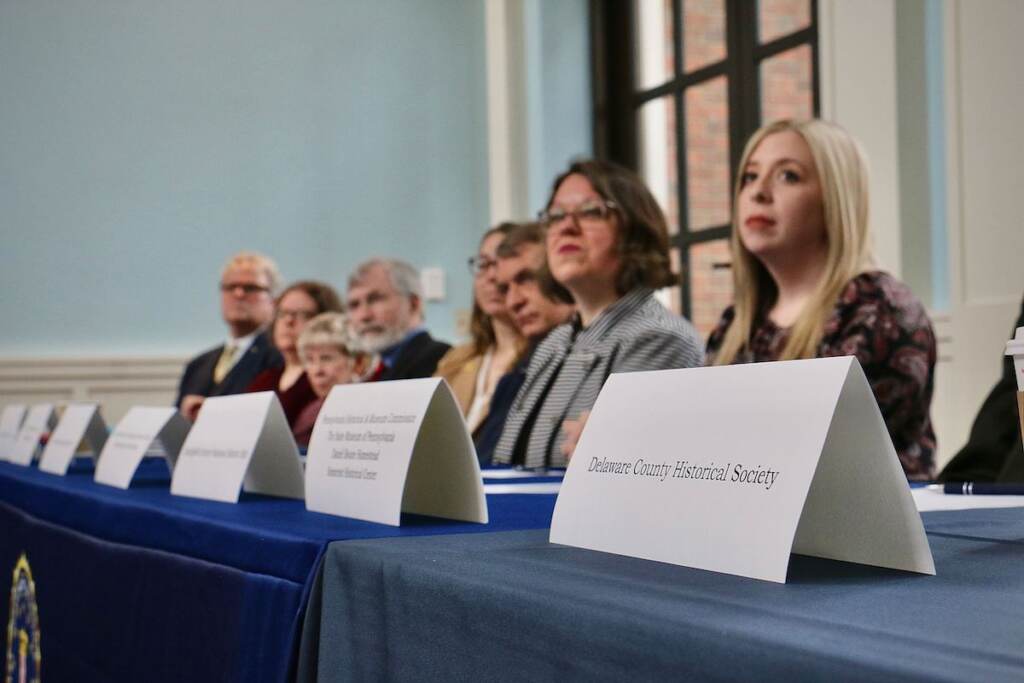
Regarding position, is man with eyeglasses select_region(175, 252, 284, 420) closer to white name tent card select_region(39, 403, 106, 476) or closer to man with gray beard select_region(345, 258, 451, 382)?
man with gray beard select_region(345, 258, 451, 382)

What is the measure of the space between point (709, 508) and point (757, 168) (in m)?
1.59

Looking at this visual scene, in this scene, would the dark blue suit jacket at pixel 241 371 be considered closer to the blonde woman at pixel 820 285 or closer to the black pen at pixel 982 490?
the blonde woman at pixel 820 285

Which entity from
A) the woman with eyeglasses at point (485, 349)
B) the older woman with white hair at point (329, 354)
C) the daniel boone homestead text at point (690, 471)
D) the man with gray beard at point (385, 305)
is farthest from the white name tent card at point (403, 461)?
the man with gray beard at point (385, 305)

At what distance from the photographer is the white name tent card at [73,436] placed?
6.45 ft

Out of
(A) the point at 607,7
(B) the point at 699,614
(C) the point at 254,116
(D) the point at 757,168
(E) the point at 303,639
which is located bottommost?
(E) the point at 303,639

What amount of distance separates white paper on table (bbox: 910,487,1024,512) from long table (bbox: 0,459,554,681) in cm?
35

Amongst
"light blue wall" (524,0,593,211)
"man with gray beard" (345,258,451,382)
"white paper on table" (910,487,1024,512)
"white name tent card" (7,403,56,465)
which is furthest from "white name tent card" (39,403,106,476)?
"light blue wall" (524,0,593,211)

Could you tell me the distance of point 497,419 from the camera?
2.62 m

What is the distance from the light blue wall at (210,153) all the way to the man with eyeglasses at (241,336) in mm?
674

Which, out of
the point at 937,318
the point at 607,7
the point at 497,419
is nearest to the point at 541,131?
the point at 607,7

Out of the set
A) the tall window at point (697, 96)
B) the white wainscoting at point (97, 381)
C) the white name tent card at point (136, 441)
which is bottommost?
the white wainscoting at point (97, 381)

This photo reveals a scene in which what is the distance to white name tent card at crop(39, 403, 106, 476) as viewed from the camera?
197 cm

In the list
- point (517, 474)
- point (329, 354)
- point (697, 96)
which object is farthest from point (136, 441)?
point (697, 96)

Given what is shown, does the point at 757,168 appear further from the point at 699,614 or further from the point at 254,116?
the point at 254,116
